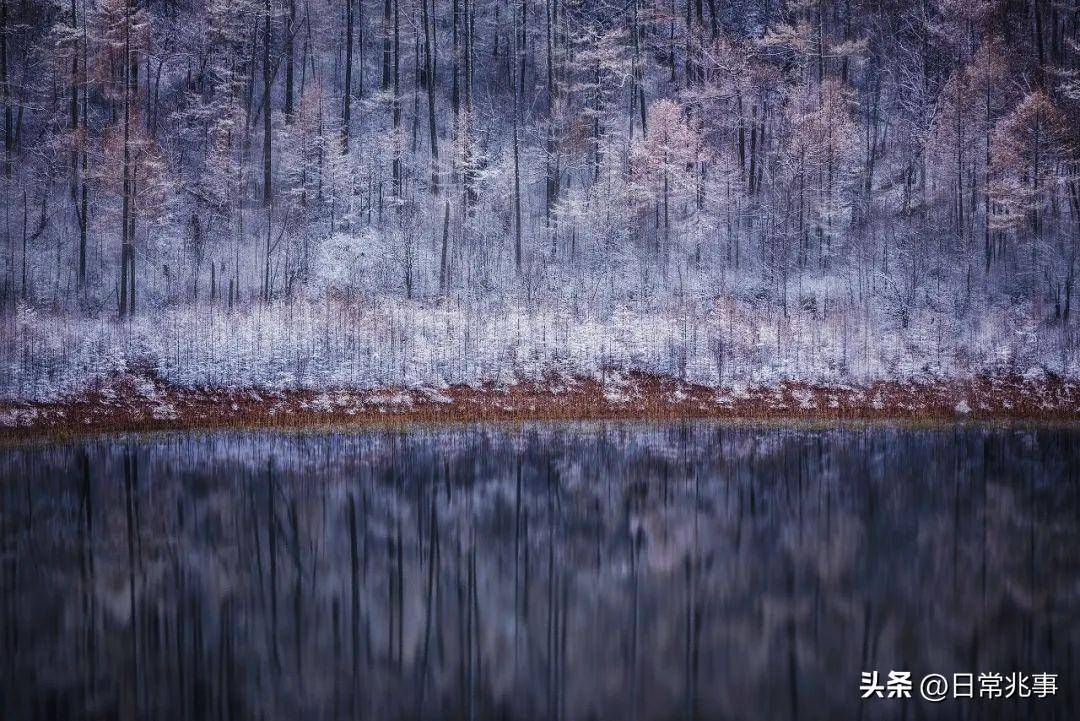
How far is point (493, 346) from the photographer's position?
29.9 metres

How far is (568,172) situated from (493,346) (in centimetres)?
1635

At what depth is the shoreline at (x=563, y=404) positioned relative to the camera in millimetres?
25141

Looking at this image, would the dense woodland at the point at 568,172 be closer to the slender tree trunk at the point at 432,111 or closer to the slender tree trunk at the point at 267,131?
the slender tree trunk at the point at 267,131

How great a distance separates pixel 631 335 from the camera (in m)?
31.0

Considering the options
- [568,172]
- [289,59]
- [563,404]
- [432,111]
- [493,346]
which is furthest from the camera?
[568,172]

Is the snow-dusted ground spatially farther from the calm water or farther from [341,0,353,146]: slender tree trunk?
[341,0,353,146]: slender tree trunk

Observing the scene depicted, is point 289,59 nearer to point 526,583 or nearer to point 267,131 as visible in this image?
point 267,131

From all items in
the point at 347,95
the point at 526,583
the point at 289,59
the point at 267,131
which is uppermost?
the point at 289,59

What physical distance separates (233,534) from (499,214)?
28.4 meters

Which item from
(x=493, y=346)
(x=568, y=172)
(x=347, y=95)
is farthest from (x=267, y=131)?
(x=493, y=346)

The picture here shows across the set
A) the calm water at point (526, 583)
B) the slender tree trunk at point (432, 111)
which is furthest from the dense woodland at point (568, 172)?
the calm water at point (526, 583)

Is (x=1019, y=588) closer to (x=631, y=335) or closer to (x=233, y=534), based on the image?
(x=233, y=534)

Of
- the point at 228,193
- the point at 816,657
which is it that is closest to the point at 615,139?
the point at 228,193

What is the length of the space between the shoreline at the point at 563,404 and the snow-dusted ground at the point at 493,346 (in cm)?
49
